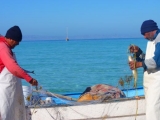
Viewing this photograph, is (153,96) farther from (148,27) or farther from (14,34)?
(14,34)

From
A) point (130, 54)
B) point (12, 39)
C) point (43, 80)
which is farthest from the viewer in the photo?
point (43, 80)

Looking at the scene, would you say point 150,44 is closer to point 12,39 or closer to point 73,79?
point 12,39

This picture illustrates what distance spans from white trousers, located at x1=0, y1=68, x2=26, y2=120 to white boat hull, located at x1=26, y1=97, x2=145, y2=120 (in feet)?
3.19

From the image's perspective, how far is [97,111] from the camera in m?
6.39

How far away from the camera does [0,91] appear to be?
4.99m

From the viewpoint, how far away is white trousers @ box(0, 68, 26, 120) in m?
5.00

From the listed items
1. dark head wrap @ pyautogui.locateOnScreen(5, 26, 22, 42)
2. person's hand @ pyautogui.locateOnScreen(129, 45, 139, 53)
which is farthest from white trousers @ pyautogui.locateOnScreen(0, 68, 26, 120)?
person's hand @ pyautogui.locateOnScreen(129, 45, 139, 53)

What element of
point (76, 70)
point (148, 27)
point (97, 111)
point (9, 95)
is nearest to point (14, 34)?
point (9, 95)

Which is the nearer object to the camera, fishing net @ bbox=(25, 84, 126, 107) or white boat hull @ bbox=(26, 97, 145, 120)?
white boat hull @ bbox=(26, 97, 145, 120)

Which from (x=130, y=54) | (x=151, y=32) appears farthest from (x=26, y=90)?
(x=151, y=32)

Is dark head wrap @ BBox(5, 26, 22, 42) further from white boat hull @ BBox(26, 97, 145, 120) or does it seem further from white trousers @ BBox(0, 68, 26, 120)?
white boat hull @ BBox(26, 97, 145, 120)

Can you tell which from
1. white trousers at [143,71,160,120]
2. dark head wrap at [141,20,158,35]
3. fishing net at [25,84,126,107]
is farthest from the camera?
fishing net at [25,84,126,107]

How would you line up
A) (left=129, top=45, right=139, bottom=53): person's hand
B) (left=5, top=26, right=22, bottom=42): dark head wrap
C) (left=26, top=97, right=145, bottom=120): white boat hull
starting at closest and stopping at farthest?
(left=5, top=26, right=22, bottom=42): dark head wrap
(left=129, top=45, right=139, bottom=53): person's hand
(left=26, top=97, right=145, bottom=120): white boat hull

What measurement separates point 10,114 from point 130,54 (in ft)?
6.87
